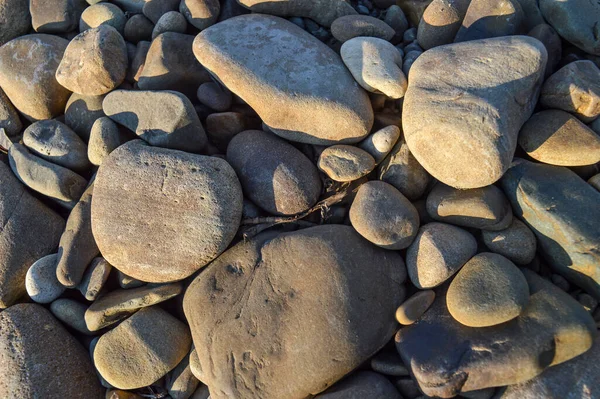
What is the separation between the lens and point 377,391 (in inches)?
99.9

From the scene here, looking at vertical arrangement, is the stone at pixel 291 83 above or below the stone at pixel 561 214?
above

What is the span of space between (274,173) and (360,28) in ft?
4.24

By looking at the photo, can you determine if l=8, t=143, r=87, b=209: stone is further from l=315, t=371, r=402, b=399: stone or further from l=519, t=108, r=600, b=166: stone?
l=519, t=108, r=600, b=166: stone

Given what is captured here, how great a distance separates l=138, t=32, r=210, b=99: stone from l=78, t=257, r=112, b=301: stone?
1342 mm

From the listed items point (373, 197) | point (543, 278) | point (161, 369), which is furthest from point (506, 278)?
point (161, 369)

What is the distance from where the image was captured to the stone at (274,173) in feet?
9.55

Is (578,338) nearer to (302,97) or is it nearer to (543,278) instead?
(543,278)

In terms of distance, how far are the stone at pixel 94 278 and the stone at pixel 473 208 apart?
7.29ft

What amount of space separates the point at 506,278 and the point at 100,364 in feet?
8.46

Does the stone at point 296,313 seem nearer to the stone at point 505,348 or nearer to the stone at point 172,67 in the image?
the stone at point 505,348

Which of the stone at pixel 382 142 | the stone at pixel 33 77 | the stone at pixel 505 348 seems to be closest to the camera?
the stone at pixel 505 348

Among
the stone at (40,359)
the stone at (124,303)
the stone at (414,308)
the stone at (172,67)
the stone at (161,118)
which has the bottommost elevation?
the stone at (40,359)

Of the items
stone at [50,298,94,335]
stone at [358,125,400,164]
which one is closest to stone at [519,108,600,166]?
stone at [358,125,400,164]

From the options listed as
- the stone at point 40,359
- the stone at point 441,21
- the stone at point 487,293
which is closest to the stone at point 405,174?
the stone at point 487,293
